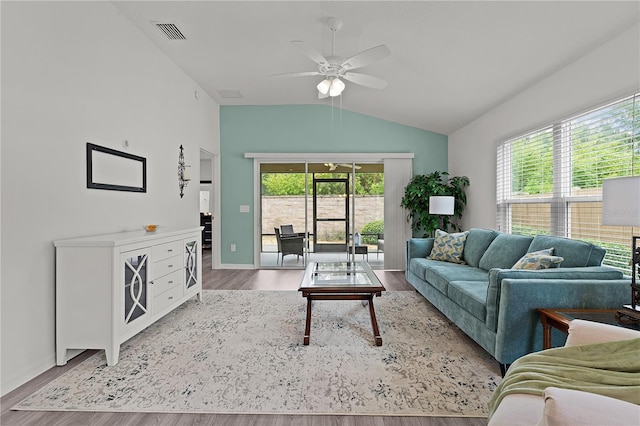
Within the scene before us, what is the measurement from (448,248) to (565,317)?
93.9 inches

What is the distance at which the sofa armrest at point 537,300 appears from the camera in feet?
6.96

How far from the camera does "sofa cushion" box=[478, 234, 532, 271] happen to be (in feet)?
11.0

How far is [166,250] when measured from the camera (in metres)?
3.17

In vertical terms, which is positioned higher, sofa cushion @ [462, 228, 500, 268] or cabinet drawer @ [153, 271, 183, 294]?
sofa cushion @ [462, 228, 500, 268]

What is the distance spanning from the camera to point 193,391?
2.08 meters

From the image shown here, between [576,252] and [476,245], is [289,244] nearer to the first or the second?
[476,245]

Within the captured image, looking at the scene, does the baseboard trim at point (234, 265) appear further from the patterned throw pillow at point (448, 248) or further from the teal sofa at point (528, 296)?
the teal sofa at point (528, 296)

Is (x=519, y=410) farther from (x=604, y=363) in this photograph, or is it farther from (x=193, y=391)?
(x=193, y=391)

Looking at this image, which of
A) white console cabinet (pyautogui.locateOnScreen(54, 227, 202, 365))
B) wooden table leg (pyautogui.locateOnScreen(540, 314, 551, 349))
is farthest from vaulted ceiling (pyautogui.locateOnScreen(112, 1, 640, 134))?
white console cabinet (pyautogui.locateOnScreen(54, 227, 202, 365))

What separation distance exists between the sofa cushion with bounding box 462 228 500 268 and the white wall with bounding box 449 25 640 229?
2.31ft

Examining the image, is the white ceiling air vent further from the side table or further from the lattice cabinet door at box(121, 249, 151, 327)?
the side table

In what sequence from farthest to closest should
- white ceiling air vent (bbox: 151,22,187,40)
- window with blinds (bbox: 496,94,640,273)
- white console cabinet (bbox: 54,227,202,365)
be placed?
white ceiling air vent (bbox: 151,22,187,40) → window with blinds (bbox: 496,94,640,273) → white console cabinet (bbox: 54,227,202,365)

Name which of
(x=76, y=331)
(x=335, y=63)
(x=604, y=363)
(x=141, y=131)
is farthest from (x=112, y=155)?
(x=604, y=363)

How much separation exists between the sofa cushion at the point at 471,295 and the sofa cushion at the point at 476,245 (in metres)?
0.98
